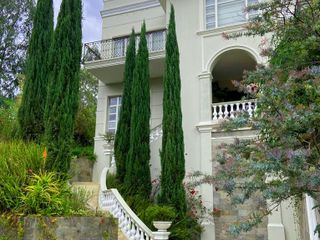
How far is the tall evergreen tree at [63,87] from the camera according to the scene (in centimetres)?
791

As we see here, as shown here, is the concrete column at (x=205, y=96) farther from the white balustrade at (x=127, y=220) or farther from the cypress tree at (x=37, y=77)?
the cypress tree at (x=37, y=77)

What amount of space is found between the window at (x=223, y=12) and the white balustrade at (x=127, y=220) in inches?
302

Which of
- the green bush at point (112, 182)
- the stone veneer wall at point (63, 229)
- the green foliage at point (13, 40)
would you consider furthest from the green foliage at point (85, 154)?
the green foliage at point (13, 40)

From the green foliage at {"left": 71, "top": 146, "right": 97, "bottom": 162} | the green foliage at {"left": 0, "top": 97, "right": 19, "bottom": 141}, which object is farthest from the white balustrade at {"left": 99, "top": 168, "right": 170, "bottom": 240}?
the green foliage at {"left": 71, "top": 146, "right": 97, "bottom": 162}

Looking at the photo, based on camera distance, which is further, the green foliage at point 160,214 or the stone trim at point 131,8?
the stone trim at point 131,8

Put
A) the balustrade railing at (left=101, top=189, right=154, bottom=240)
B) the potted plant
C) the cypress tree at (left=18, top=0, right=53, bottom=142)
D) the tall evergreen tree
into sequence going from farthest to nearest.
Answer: the cypress tree at (left=18, top=0, right=53, bottom=142), the balustrade railing at (left=101, top=189, right=154, bottom=240), the potted plant, the tall evergreen tree

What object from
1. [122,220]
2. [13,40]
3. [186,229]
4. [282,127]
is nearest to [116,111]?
[122,220]

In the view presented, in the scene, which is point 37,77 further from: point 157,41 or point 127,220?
point 157,41

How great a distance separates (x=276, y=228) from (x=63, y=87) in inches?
290

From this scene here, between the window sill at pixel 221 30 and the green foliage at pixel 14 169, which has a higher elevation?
the window sill at pixel 221 30

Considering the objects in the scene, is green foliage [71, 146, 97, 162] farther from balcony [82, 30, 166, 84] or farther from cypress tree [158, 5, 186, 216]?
cypress tree [158, 5, 186, 216]

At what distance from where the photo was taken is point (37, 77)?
9875 millimetres

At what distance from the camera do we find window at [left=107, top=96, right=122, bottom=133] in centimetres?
1491

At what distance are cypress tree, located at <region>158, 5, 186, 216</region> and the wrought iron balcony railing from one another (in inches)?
124
